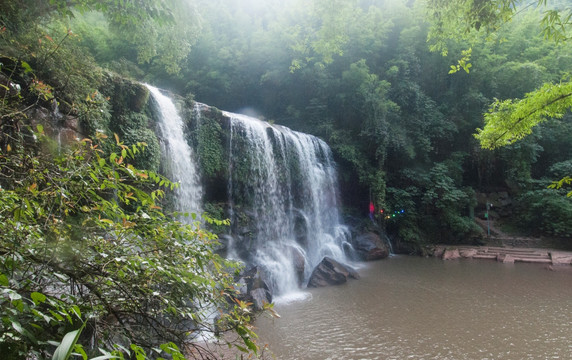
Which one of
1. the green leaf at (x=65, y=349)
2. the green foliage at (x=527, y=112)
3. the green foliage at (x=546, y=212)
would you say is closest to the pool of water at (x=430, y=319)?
the green foliage at (x=527, y=112)

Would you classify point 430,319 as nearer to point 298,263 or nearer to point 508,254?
point 298,263

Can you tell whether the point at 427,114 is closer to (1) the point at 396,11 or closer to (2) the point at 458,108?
(2) the point at 458,108

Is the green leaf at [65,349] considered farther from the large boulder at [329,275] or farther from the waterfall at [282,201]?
the large boulder at [329,275]

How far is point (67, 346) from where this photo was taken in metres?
0.74

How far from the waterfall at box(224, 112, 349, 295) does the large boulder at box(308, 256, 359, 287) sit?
1.72 feet

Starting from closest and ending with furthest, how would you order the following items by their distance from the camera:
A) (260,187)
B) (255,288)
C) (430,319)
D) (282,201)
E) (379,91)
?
(430,319) < (255,288) < (260,187) < (282,201) < (379,91)

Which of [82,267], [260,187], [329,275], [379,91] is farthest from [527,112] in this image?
[379,91]

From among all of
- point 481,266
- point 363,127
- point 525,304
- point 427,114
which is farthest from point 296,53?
point 525,304

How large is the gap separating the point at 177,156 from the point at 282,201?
178 inches

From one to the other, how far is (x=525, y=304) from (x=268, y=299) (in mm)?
6084

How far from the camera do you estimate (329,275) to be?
892 cm

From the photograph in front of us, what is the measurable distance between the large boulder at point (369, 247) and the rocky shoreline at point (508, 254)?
96.4 inches

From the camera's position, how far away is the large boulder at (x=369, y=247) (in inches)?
493

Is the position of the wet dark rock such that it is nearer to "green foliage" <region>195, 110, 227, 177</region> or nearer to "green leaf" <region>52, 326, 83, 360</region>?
"green foliage" <region>195, 110, 227, 177</region>
